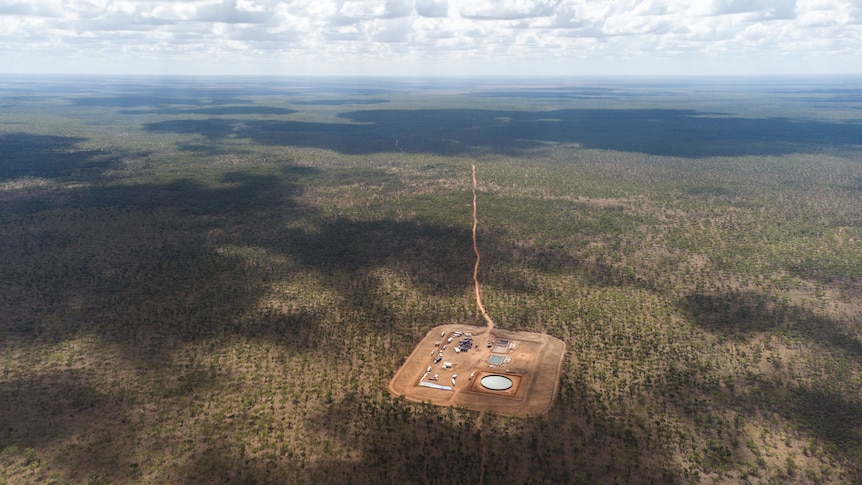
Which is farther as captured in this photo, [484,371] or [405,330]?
[405,330]

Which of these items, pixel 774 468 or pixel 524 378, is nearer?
pixel 774 468

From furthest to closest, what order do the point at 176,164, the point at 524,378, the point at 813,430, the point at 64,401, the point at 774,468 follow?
the point at 176,164 < the point at 524,378 < the point at 64,401 < the point at 813,430 < the point at 774,468

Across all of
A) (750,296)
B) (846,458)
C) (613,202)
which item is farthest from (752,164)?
(846,458)

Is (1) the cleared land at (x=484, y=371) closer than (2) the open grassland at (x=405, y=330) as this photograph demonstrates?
No

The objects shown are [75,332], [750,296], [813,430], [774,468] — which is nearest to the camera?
[774,468]

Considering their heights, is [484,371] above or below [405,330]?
below

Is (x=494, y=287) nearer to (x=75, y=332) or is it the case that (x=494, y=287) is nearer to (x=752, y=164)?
(x=75, y=332)
